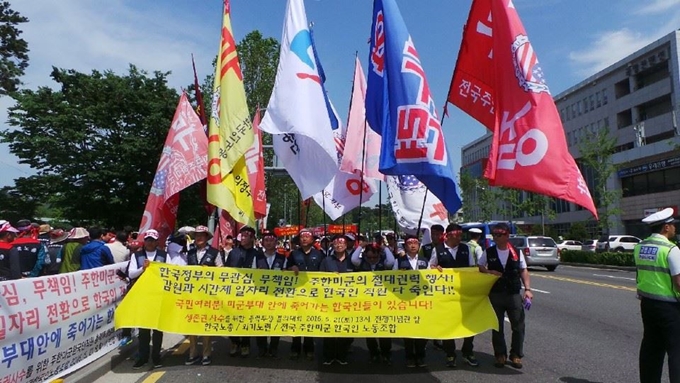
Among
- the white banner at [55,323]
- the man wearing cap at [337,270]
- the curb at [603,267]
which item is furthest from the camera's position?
the curb at [603,267]

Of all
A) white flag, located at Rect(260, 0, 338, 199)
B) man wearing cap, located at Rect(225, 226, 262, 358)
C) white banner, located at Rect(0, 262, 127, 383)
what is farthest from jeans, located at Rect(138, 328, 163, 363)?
white flag, located at Rect(260, 0, 338, 199)

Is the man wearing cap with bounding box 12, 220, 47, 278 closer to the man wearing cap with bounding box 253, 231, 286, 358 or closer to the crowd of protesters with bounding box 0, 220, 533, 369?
the crowd of protesters with bounding box 0, 220, 533, 369

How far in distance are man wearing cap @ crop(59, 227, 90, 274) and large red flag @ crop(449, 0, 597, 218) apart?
20.6 ft

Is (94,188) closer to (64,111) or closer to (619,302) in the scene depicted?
(64,111)

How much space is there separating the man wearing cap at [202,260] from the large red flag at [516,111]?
372 cm

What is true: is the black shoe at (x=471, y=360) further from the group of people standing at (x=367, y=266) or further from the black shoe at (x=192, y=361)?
the black shoe at (x=192, y=361)

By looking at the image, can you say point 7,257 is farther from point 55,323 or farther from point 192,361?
point 192,361

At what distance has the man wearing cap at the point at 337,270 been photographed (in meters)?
6.96

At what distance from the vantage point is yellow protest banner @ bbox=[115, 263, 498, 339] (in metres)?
6.61

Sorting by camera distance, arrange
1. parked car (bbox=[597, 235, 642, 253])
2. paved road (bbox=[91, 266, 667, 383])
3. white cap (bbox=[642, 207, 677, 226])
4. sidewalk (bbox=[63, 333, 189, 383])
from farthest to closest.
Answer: parked car (bbox=[597, 235, 642, 253]) < paved road (bbox=[91, 266, 667, 383]) < sidewalk (bbox=[63, 333, 189, 383]) < white cap (bbox=[642, 207, 677, 226])

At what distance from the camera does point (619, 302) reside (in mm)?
12508

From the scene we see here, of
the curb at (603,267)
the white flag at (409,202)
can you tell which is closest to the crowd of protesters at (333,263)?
the white flag at (409,202)

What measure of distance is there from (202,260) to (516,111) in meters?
4.38

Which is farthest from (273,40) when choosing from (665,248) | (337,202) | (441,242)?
(665,248)
